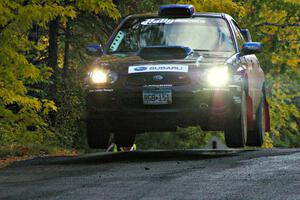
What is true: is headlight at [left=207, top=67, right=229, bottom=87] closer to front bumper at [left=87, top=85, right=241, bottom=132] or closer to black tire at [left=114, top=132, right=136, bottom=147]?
front bumper at [left=87, top=85, right=241, bottom=132]

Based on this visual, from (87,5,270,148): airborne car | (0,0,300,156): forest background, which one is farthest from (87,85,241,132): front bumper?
(0,0,300,156): forest background

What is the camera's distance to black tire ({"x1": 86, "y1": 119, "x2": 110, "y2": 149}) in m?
11.6

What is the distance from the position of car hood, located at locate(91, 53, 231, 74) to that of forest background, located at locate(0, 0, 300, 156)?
192 cm

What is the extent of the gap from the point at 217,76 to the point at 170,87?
59cm

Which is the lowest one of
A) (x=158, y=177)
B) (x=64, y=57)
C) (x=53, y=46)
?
(x=158, y=177)

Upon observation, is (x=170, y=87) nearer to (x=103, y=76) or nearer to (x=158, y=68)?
(x=158, y=68)

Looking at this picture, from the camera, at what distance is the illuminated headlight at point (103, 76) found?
1126cm

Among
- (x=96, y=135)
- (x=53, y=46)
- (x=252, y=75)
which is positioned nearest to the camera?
(x=96, y=135)

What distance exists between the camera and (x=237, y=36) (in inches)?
509

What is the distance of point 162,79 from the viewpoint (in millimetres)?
11094

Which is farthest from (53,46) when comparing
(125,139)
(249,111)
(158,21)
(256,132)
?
(249,111)

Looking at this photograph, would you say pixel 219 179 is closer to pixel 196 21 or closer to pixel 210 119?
pixel 210 119

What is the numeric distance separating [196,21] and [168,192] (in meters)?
5.31

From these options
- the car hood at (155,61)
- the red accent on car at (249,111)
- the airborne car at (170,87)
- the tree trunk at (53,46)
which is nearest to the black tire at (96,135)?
the airborne car at (170,87)
